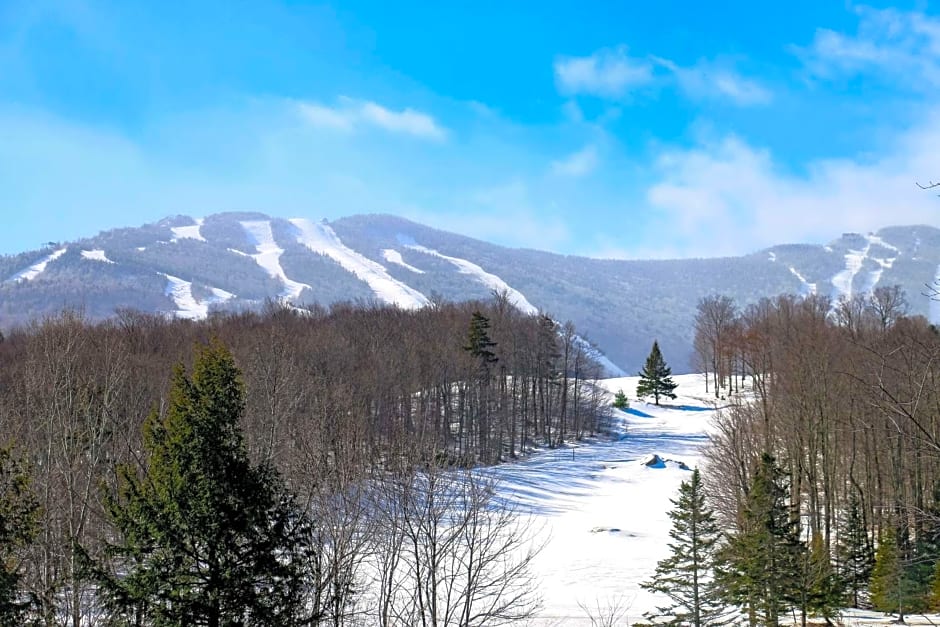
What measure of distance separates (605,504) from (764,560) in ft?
74.3

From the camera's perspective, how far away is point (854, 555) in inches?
1082

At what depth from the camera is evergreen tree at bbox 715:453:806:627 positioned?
20422 mm

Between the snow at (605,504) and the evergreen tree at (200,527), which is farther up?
the evergreen tree at (200,527)

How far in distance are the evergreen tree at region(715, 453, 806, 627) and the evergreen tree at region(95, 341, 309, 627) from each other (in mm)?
16139

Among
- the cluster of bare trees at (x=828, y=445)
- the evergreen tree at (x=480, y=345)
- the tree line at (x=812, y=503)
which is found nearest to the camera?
the tree line at (x=812, y=503)

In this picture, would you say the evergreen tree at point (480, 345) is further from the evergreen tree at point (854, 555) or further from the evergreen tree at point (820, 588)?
the evergreen tree at point (820, 588)

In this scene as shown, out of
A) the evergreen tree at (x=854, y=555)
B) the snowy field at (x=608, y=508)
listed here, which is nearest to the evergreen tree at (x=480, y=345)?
the snowy field at (x=608, y=508)

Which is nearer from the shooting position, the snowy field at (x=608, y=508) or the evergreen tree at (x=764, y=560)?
the evergreen tree at (x=764, y=560)

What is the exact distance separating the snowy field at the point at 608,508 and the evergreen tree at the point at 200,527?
624 centimetres

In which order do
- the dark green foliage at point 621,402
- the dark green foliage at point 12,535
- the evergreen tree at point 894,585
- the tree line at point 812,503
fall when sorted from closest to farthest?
the dark green foliage at point 12,535 < the tree line at point 812,503 < the evergreen tree at point 894,585 < the dark green foliage at point 621,402

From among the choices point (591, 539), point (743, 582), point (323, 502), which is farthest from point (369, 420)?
point (323, 502)

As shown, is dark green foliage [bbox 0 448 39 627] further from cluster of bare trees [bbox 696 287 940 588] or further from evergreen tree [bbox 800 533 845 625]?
cluster of bare trees [bbox 696 287 940 588]

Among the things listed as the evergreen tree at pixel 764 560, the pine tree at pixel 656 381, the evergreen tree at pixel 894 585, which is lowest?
the evergreen tree at pixel 894 585

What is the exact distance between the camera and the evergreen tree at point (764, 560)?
67.0 feet
